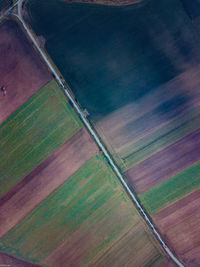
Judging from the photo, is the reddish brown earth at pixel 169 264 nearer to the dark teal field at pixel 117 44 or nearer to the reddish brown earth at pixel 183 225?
the reddish brown earth at pixel 183 225

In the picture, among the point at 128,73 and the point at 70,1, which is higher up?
the point at 70,1

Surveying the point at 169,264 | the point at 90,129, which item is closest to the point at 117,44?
the point at 90,129

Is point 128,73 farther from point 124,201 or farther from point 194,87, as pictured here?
point 124,201

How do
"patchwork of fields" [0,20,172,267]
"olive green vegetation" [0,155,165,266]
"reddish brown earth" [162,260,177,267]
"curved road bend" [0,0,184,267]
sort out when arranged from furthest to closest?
"reddish brown earth" [162,260,177,267]
"olive green vegetation" [0,155,165,266]
"patchwork of fields" [0,20,172,267]
"curved road bend" [0,0,184,267]

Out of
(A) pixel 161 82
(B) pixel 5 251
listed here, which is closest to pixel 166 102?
(A) pixel 161 82

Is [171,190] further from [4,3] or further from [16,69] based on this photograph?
[4,3]

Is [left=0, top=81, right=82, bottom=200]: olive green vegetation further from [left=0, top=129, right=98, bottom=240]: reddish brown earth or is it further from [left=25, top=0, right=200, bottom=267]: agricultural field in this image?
[left=25, top=0, right=200, bottom=267]: agricultural field

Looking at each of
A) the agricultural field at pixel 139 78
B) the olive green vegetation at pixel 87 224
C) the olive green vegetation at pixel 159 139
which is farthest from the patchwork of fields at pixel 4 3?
the olive green vegetation at pixel 159 139

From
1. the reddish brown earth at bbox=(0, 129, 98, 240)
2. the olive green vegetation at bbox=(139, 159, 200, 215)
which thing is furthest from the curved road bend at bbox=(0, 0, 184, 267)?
the olive green vegetation at bbox=(139, 159, 200, 215)
